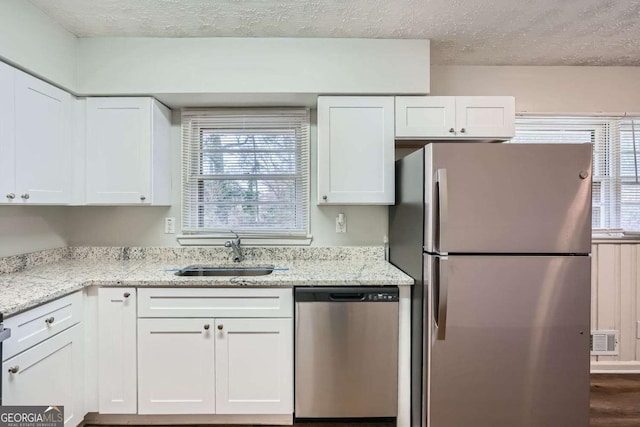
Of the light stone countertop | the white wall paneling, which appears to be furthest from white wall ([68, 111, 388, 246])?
the white wall paneling

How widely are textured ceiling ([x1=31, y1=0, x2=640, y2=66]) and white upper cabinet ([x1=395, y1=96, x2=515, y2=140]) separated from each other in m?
0.41

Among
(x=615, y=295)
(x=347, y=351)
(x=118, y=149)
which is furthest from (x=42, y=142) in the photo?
(x=615, y=295)

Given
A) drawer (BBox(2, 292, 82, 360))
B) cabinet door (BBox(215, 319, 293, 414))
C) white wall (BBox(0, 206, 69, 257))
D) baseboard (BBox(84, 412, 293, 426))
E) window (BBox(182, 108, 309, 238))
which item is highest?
window (BBox(182, 108, 309, 238))

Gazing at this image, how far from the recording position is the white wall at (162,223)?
2.47 m

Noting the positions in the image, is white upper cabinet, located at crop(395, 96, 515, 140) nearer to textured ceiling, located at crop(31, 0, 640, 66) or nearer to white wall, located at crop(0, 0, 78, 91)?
textured ceiling, located at crop(31, 0, 640, 66)

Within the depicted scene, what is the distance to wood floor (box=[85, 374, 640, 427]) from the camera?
198 cm

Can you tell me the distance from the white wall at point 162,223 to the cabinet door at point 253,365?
0.84m

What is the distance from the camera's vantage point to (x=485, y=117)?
2.12 metres

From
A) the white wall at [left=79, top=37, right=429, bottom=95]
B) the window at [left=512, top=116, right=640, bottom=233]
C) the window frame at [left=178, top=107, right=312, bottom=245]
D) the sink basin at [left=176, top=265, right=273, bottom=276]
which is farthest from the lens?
the window at [left=512, top=116, right=640, bottom=233]

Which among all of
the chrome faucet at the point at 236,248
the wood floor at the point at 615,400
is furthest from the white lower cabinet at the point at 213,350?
the wood floor at the point at 615,400

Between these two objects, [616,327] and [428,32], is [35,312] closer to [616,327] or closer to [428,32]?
[428,32]

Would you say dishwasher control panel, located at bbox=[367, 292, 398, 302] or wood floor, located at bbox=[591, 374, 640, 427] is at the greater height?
dishwasher control panel, located at bbox=[367, 292, 398, 302]

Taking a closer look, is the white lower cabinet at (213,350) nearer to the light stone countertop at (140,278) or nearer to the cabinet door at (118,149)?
the light stone countertop at (140,278)

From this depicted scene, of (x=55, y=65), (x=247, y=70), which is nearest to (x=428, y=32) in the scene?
(x=247, y=70)
